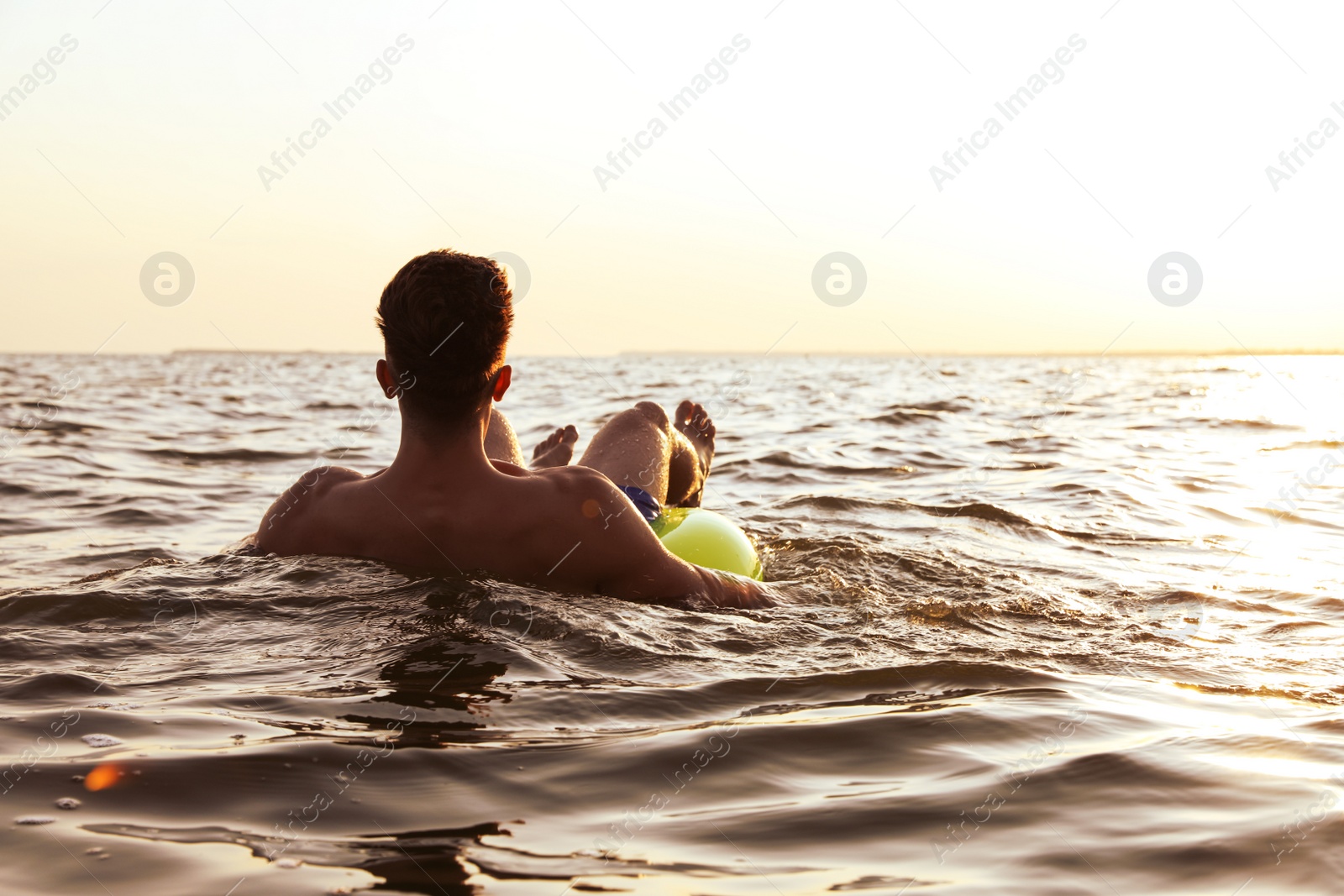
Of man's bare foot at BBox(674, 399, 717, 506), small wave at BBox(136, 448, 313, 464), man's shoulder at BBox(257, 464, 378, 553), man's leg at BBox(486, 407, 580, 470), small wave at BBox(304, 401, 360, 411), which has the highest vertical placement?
man's bare foot at BBox(674, 399, 717, 506)

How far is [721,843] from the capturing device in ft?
6.66

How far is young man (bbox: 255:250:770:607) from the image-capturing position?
134 inches

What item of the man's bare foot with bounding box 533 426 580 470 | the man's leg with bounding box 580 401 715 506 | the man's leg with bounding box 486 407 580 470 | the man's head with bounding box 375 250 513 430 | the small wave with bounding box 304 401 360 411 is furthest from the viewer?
the small wave with bounding box 304 401 360 411

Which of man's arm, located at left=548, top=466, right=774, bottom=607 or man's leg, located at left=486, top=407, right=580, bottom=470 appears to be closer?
man's arm, located at left=548, top=466, right=774, bottom=607

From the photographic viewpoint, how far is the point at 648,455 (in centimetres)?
531

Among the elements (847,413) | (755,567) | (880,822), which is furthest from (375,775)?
(847,413)

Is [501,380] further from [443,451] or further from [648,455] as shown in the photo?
[648,455]

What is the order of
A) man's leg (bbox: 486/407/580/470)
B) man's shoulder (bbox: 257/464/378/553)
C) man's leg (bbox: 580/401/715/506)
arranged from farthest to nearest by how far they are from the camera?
man's leg (bbox: 580/401/715/506)
man's leg (bbox: 486/407/580/470)
man's shoulder (bbox: 257/464/378/553)

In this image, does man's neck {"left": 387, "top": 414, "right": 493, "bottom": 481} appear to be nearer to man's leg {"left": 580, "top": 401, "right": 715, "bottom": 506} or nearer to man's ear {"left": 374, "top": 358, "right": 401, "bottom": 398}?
man's ear {"left": 374, "top": 358, "right": 401, "bottom": 398}

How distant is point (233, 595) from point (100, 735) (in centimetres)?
123

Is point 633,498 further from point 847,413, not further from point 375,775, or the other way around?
point 847,413

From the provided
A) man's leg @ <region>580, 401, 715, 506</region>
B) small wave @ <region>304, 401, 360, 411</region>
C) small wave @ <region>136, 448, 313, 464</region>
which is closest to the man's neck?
man's leg @ <region>580, 401, 715, 506</region>

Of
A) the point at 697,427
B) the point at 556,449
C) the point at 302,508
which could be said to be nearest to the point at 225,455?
the point at 697,427

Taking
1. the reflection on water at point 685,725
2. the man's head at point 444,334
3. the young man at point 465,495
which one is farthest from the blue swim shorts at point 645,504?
the man's head at point 444,334
